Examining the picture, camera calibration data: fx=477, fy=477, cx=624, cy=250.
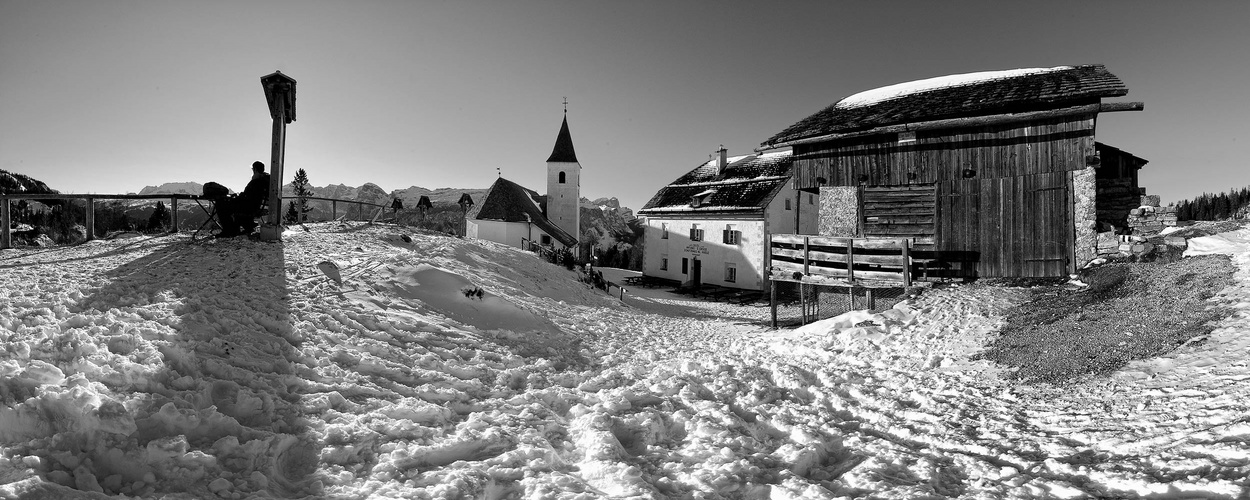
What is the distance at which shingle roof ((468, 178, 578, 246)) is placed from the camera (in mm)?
34094

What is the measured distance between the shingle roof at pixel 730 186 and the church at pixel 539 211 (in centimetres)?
860

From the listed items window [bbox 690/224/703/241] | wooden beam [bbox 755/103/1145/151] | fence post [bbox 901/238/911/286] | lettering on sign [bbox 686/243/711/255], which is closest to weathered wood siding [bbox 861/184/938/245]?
wooden beam [bbox 755/103/1145/151]

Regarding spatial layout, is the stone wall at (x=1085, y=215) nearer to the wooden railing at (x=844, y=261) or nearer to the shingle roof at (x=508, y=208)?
the wooden railing at (x=844, y=261)

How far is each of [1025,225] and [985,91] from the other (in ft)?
14.0

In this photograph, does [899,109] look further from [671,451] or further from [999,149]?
[671,451]

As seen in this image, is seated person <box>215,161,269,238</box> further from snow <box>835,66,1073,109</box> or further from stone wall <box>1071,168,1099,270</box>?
stone wall <box>1071,168,1099,270</box>

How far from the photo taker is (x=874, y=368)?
304 inches

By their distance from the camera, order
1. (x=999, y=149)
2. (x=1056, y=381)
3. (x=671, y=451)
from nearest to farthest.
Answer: (x=671, y=451) → (x=1056, y=381) → (x=999, y=149)

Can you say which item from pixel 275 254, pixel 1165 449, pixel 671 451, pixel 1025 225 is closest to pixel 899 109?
pixel 1025 225

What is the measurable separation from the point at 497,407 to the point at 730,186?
2619cm

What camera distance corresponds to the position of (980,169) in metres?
13.3

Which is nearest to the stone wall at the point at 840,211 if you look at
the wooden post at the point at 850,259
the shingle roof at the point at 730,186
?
the wooden post at the point at 850,259

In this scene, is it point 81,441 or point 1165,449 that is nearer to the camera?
point 81,441

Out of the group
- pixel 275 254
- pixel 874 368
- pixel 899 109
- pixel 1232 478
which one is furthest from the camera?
pixel 899 109
